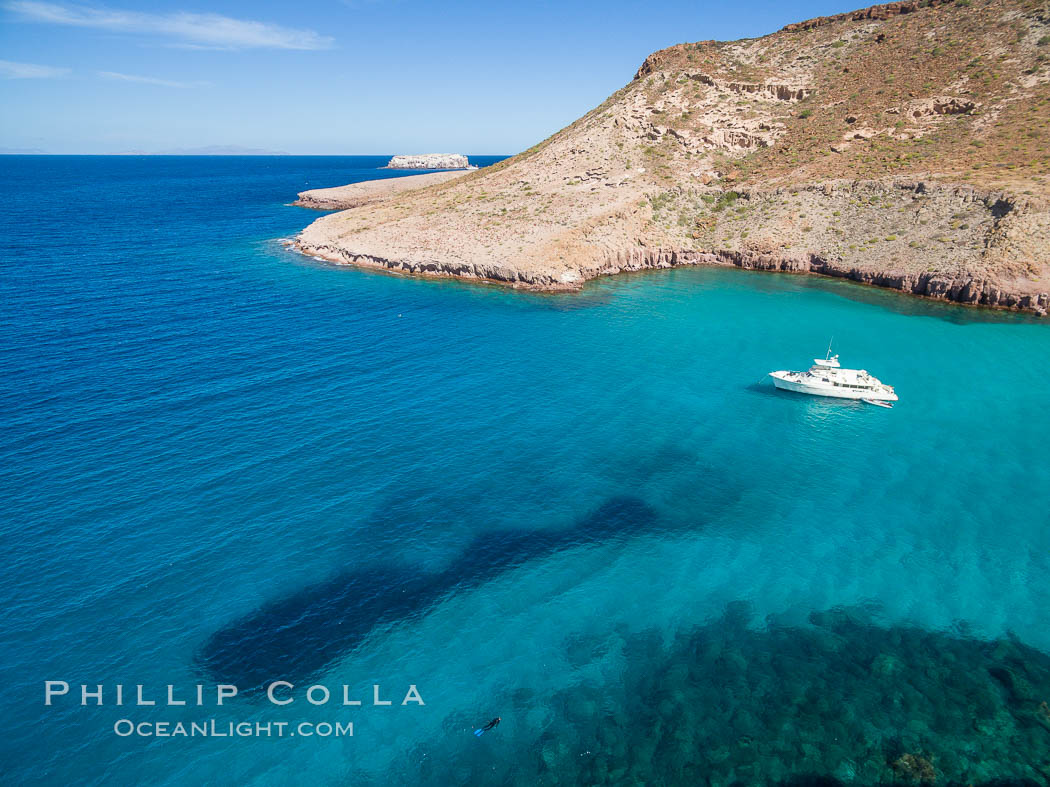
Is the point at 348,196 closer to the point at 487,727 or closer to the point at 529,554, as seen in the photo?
the point at 529,554

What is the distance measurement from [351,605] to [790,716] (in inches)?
809

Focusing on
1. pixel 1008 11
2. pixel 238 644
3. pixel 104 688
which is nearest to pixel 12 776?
pixel 104 688

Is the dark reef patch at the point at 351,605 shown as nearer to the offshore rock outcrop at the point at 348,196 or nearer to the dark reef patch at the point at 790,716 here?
the dark reef patch at the point at 790,716

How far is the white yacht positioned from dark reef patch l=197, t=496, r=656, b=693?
77.9 ft

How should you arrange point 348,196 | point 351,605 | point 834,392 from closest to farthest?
1. point 351,605
2. point 834,392
3. point 348,196

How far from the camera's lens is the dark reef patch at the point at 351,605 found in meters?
24.2

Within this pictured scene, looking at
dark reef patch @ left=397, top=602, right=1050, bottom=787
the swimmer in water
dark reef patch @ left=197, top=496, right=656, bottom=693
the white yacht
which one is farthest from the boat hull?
the swimmer in water

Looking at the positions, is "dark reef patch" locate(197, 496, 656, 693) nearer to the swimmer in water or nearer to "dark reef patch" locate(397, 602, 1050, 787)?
"dark reef patch" locate(397, 602, 1050, 787)

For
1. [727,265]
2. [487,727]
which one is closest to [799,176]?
[727,265]

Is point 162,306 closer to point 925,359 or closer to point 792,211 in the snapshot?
point 925,359

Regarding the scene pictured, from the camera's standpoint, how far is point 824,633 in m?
26.2

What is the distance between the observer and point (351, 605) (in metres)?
27.2

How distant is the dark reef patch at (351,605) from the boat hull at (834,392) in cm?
2341

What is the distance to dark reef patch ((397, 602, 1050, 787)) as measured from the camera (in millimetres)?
20484
